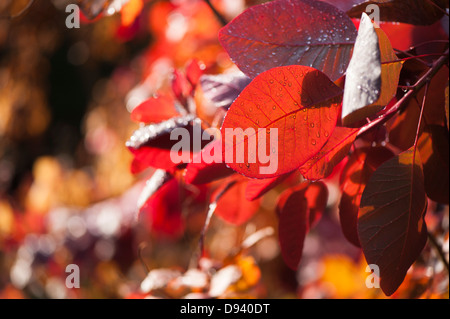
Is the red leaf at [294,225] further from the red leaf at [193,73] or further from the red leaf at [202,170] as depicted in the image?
the red leaf at [193,73]

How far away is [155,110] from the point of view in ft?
2.13

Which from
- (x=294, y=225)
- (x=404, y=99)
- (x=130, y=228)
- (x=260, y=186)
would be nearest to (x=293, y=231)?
(x=294, y=225)

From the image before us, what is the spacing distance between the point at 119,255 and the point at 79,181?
105 cm

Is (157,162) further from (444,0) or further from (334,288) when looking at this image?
(334,288)

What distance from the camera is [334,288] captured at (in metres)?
1.38

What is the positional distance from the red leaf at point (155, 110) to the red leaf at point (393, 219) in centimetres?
32

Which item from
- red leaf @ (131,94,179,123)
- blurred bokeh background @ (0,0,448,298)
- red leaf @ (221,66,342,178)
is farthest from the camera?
blurred bokeh background @ (0,0,448,298)

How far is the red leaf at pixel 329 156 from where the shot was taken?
1.51 ft

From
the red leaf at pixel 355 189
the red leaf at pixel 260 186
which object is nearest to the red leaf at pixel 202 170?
the red leaf at pixel 260 186

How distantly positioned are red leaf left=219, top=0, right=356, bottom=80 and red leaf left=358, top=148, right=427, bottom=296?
5.5 inches

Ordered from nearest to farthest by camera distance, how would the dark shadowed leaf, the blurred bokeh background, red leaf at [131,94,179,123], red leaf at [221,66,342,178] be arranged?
red leaf at [221,66,342,178] < the dark shadowed leaf < red leaf at [131,94,179,123] < the blurred bokeh background

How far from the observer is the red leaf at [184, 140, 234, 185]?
491mm

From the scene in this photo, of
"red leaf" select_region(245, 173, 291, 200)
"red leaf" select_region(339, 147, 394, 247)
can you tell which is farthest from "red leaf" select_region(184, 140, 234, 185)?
"red leaf" select_region(339, 147, 394, 247)

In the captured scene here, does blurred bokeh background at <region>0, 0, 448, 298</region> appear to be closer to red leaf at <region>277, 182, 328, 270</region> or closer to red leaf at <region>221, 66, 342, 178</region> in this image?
red leaf at <region>277, 182, 328, 270</region>
